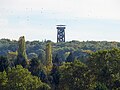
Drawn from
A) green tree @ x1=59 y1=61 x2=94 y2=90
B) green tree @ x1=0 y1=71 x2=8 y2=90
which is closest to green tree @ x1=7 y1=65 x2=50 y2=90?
green tree @ x1=0 y1=71 x2=8 y2=90

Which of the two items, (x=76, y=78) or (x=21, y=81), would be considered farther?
(x=21, y=81)

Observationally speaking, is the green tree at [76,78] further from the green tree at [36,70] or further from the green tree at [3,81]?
the green tree at [36,70]

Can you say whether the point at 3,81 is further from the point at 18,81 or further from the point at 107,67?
the point at 107,67

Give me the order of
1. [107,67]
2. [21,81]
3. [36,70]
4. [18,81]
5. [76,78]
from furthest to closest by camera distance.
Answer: [36,70], [21,81], [18,81], [76,78], [107,67]

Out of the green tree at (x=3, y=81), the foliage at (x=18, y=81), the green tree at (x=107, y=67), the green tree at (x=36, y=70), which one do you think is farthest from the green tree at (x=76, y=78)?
the green tree at (x=36, y=70)

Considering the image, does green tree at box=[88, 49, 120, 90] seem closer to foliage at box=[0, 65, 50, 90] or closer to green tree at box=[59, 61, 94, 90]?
green tree at box=[59, 61, 94, 90]

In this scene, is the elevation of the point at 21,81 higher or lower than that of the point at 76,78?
lower

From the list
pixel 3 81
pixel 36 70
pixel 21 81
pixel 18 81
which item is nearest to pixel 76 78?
pixel 21 81

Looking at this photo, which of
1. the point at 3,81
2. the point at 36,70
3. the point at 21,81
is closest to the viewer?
the point at 21,81

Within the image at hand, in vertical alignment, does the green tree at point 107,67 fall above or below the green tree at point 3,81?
above

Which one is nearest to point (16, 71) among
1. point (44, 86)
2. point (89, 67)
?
point (44, 86)

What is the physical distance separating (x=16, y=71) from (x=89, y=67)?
50.0 ft

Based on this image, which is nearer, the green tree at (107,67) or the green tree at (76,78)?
the green tree at (107,67)

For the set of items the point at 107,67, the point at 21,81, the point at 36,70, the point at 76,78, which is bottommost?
the point at 36,70
